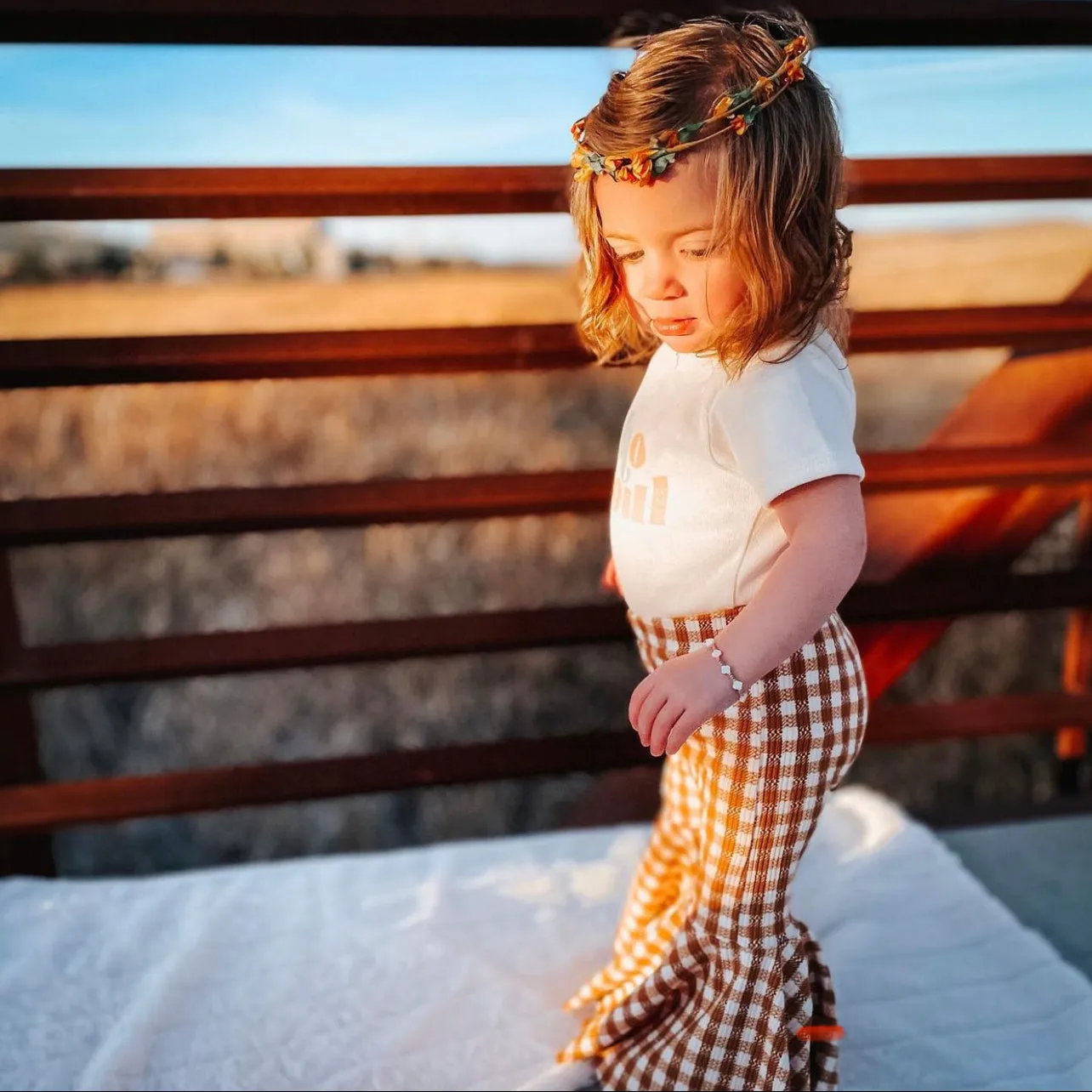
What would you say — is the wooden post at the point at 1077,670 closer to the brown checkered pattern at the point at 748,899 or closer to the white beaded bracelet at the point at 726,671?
the brown checkered pattern at the point at 748,899

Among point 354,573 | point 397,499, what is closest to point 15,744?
point 397,499

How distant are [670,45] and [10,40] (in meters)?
0.99

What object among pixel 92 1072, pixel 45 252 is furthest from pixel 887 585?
pixel 45 252

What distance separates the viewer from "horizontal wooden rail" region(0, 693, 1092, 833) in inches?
68.3

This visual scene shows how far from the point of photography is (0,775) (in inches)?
70.8

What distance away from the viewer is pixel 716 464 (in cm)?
105

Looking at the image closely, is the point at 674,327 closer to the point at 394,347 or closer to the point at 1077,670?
the point at 394,347

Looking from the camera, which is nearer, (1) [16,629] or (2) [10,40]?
(2) [10,40]

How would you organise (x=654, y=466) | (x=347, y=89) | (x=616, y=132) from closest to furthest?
(x=616, y=132) → (x=654, y=466) → (x=347, y=89)

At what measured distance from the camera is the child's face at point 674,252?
963mm

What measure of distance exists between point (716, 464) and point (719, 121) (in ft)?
1.06

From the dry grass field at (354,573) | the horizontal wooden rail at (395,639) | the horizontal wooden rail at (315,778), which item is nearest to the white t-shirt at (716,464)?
the horizontal wooden rail at (395,639)

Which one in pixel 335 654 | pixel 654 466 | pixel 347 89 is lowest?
pixel 335 654

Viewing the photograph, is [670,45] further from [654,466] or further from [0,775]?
[0,775]
